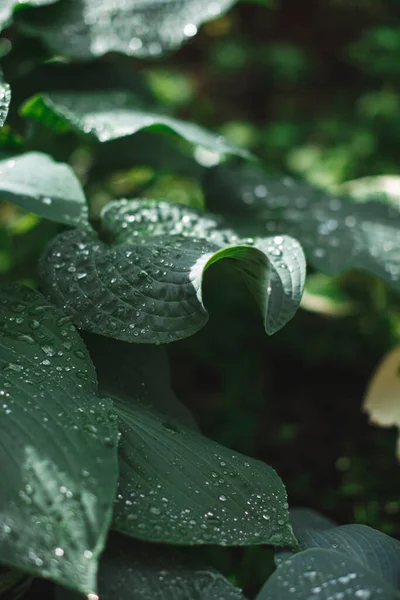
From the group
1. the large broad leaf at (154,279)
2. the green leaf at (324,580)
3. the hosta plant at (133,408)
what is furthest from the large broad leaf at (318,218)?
the green leaf at (324,580)

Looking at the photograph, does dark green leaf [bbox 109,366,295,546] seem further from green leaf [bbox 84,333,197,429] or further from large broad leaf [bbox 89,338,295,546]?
green leaf [bbox 84,333,197,429]

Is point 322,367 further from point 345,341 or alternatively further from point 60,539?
point 60,539

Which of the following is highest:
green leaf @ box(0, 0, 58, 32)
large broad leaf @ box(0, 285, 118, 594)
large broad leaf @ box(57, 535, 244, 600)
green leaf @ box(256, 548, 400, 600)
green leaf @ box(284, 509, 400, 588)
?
green leaf @ box(0, 0, 58, 32)

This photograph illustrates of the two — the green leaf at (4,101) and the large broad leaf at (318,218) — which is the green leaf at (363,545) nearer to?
the large broad leaf at (318,218)

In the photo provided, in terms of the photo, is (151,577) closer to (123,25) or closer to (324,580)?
(324,580)

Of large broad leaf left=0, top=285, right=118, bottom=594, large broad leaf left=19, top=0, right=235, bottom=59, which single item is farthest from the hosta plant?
large broad leaf left=19, top=0, right=235, bottom=59

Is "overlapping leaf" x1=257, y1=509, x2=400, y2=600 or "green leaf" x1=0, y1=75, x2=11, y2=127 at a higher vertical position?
"green leaf" x1=0, y1=75, x2=11, y2=127
